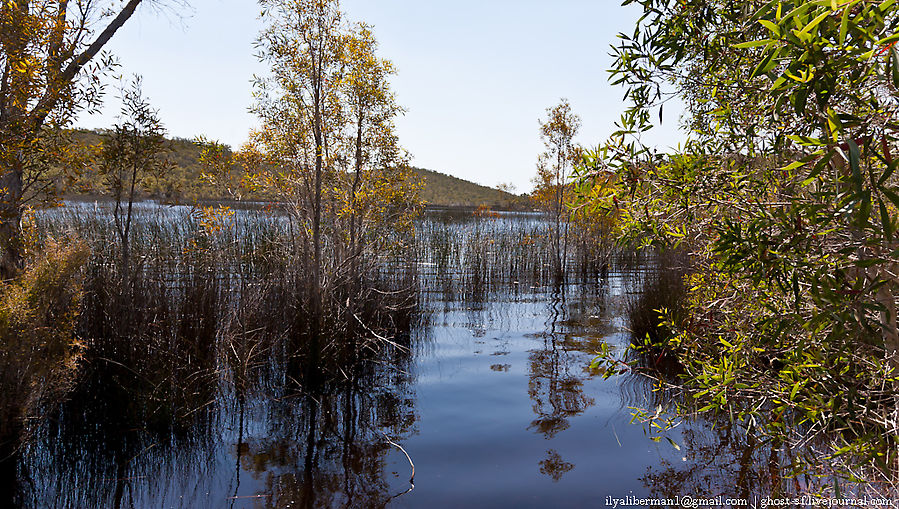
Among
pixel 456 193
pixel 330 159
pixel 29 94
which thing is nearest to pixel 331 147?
pixel 330 159

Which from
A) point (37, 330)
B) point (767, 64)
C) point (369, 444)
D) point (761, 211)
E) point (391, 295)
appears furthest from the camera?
point (391, 295)

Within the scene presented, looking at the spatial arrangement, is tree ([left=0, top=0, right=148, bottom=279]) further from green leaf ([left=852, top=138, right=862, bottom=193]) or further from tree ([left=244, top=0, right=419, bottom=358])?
green leaf ([left=852, top=138, right=862, bottom=193])

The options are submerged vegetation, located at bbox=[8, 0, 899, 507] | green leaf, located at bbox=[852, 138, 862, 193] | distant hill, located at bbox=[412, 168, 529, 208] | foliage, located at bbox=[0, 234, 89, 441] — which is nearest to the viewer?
green leaf, located at bbox=[852, 138, 862, 193]

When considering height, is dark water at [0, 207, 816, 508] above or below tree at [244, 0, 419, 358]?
below

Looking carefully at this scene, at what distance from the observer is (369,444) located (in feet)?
16.0

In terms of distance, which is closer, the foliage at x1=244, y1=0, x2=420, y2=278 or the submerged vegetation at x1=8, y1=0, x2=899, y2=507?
the submerged vegetation at x1=8, y1=0, x2=899, y2=507

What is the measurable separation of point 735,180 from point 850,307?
100 cm

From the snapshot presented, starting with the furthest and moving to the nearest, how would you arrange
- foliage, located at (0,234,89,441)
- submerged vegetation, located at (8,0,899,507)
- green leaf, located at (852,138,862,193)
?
1. foliage, located at (0,234,89,441)
2. submerged vegetation, located at (8,0,899,507)
3. green leaf, located at (852,138,862,193)

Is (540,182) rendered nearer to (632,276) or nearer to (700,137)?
(632,276)

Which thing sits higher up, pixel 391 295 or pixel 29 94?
pixel 29 94

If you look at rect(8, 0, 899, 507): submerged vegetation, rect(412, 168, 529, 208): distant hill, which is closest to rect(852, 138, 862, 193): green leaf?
rect(8, 0, 899, 507): submerged vegetation

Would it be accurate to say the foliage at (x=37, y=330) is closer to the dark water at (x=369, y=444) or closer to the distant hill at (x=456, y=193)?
the dark water at (x=369, y=444)

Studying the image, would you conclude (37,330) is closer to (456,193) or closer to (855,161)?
(855,161)

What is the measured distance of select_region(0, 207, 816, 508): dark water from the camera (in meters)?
3.97
